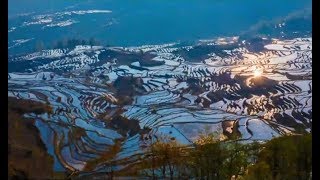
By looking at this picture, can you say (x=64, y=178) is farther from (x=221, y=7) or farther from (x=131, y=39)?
(x=221, y=7)

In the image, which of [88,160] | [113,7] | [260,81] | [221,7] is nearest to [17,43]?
[113,7]

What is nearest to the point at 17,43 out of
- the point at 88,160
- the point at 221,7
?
the point at 88,160

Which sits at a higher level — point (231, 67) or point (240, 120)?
point (231, 67)
